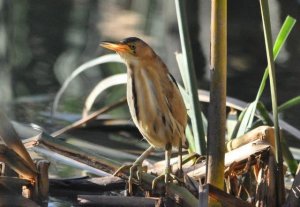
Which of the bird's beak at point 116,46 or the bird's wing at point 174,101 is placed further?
the bird's wing at point 174,101

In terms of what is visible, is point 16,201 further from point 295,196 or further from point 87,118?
point 87,118

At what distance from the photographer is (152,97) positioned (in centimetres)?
A: 235

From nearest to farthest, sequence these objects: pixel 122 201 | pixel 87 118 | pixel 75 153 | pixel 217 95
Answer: pixel 217 95, pixel 122 201, pixel 75 153, pixel 87 118

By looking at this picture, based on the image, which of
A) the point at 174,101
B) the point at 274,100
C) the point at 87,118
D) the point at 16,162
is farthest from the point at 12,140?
the point at 87,118

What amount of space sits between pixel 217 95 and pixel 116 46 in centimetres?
26

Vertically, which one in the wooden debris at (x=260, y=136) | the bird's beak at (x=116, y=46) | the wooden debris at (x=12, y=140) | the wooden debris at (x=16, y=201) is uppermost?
the bird's beak at (x=116, y=46)

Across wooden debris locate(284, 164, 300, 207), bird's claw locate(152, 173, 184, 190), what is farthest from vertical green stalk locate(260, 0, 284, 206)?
bird's claw locate(152, 173, 184, 190)

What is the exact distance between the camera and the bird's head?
2.29 meters

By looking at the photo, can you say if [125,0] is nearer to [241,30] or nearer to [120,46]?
[241,30]

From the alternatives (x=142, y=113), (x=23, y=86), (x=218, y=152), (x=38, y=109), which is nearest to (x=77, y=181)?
(x=142, y=113)

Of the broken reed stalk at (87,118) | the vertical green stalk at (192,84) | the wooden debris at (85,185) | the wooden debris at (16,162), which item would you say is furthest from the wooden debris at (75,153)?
the broken reed stalk at (87,118)

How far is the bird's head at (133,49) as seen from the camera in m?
2.29

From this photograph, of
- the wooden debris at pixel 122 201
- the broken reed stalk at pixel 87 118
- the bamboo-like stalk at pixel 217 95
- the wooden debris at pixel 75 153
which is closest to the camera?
the bamboo-like stalk at pixel 217 95

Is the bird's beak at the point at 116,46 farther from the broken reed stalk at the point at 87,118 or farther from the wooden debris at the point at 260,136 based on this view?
the broken reed stalk at the point at 87,118
